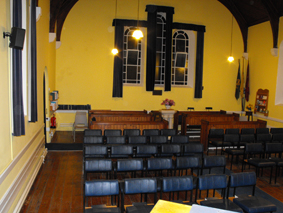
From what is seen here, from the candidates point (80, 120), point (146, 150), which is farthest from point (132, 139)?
point (80, 120)

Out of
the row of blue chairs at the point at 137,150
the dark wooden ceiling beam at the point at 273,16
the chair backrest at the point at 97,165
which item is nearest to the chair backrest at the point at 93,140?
the row of blue chairs at the point at 137,150

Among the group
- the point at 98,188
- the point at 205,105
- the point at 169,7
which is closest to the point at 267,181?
the point at 98,188

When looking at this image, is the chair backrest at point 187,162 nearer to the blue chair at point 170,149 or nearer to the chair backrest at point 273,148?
the blue chair at point 170,149

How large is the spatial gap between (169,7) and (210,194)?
895 cm

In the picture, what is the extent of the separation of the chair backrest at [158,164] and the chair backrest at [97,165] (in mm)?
769

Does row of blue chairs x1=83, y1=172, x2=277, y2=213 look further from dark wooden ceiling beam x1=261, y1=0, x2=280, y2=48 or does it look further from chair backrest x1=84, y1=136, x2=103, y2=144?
dark wooden ceiling beam x1=261, y1=0, x2=280, y2=48

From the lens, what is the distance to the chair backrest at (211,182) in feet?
14.0

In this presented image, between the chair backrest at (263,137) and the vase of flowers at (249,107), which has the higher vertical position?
the vase of flowers at (249,107)

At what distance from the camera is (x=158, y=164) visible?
507 cm

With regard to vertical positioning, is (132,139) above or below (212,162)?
above

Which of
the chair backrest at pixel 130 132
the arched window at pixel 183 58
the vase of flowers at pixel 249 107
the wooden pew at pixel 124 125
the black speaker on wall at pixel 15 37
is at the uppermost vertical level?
the arched window at pixel 183 58

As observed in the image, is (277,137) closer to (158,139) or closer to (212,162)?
(212,162)

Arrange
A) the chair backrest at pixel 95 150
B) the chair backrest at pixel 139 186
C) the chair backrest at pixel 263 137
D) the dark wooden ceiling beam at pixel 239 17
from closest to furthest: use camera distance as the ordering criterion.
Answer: the chair backrest at pixel 139 186
the chair backrest at pixel 95 150
the chair backrest at pixel 263 137
the dark wooden ceiling beam at pixel 239 17

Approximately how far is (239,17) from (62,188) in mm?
11322
